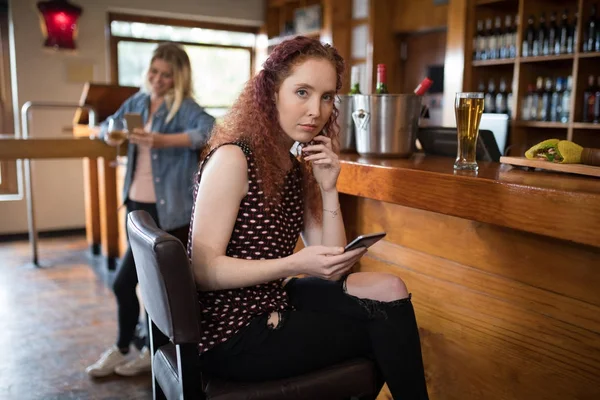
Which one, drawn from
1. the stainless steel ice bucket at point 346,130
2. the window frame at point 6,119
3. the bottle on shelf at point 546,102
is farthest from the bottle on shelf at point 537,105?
the window frame at point 6,119

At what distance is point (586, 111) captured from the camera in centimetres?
396

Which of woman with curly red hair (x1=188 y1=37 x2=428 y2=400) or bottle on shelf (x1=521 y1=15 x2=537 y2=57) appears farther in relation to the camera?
bottle on shelf (x1=521 y1=15 x2=537 y2=57)

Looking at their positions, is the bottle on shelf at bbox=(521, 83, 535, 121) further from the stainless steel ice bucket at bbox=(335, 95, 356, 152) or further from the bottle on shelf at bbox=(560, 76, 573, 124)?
the stainless steel ice bucket at bbox=(335, 95, 356, 152)

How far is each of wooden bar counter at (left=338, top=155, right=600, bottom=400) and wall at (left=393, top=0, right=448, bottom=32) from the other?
11.1 ft

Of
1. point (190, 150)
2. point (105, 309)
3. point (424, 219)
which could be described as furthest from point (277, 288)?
point (105, 309)

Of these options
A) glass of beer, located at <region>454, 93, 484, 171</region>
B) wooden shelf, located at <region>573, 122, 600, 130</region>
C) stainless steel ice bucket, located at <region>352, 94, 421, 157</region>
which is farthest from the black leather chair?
wooden shelf, located at <region>573, 122, 600, 130</region>

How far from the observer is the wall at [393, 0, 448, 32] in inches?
191

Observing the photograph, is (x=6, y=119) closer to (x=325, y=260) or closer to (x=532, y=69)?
(x=532, y=69)

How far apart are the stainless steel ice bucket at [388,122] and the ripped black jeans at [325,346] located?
0.74 metres

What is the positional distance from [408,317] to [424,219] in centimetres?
51

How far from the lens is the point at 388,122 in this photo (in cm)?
189

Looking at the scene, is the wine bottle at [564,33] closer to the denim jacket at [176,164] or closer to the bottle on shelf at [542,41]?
the bottle on shelf at [542,41]

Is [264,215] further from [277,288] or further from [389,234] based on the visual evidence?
[389,234]

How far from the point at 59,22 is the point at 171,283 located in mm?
4740
